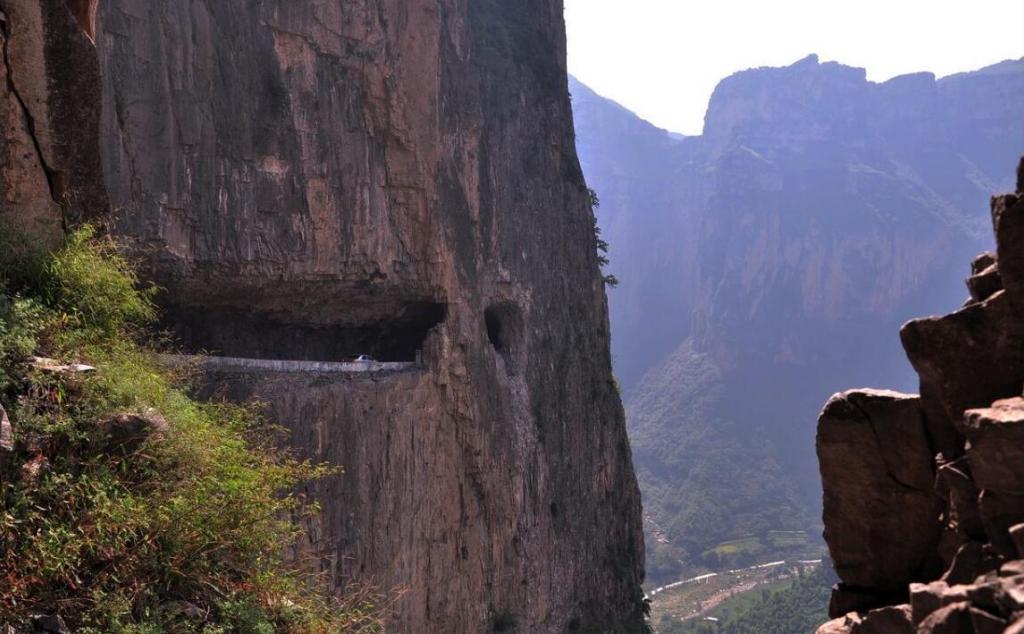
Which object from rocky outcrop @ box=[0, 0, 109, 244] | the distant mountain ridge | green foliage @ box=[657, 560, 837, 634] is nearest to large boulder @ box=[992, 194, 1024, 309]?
rocky outcrop @ box=[0, 0, 109, 244]

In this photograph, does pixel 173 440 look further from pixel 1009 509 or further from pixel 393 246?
pixel 393 246

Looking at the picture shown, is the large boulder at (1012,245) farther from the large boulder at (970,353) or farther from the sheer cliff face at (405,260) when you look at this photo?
the sheer cliff face at (405,260)

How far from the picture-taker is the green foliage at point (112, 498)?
19.2 ft

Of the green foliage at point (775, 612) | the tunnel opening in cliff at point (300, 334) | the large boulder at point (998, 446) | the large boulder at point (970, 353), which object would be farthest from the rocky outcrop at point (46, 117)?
the green foliage at point (775, 612)

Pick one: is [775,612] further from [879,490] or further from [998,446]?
[998,446]

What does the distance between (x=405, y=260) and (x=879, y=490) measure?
56.3ft

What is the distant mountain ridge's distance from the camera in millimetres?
106562

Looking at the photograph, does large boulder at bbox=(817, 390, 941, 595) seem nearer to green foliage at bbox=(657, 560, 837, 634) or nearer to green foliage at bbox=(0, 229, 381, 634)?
green foliage at bbox=(0, 229, 381, 634)

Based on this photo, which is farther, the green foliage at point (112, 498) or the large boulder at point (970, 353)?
the green foliage at point (112, 498)

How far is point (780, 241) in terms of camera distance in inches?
5335

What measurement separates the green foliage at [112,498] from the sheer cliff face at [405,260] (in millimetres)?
7563

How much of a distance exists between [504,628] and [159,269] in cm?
1321

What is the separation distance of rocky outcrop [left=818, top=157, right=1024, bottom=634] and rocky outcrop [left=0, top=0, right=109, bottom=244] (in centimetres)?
726

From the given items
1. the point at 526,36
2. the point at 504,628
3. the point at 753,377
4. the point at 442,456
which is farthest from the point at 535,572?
the point at 753,377
